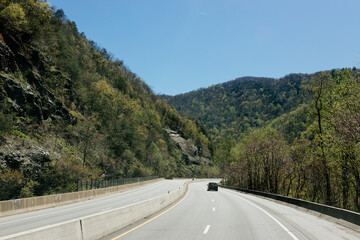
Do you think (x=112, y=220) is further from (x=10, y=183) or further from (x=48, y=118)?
(x=48, y=118)

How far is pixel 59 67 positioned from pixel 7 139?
121ft

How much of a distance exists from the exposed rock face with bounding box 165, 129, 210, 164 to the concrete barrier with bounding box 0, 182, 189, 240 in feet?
459

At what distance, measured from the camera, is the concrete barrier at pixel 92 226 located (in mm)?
6945

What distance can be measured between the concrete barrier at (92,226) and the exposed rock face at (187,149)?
5513 inches

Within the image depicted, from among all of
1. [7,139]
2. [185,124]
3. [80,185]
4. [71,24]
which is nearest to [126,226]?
[80,185]

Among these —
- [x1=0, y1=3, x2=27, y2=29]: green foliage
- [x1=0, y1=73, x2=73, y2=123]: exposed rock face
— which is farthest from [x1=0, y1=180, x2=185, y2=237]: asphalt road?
[x1=0, y1=3, x2=27, y2=29]: green foliage

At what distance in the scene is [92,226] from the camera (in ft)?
31.7

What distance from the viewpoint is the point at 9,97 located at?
43.8m

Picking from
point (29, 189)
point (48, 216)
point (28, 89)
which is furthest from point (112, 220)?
point (28, 89)

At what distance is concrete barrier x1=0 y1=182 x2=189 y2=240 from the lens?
6.95 meters

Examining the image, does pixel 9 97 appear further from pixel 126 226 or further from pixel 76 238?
pixel 76 238

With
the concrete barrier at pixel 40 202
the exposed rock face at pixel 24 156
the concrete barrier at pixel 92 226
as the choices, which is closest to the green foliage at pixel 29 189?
the exposed rock face at pixel 24 156

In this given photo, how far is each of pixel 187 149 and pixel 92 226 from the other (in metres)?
154

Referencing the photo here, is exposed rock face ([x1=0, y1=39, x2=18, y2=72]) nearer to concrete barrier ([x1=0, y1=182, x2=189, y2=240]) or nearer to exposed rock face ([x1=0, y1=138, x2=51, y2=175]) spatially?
exposed rock face ([x1=0, y1=138, x2=51, y2=175])
